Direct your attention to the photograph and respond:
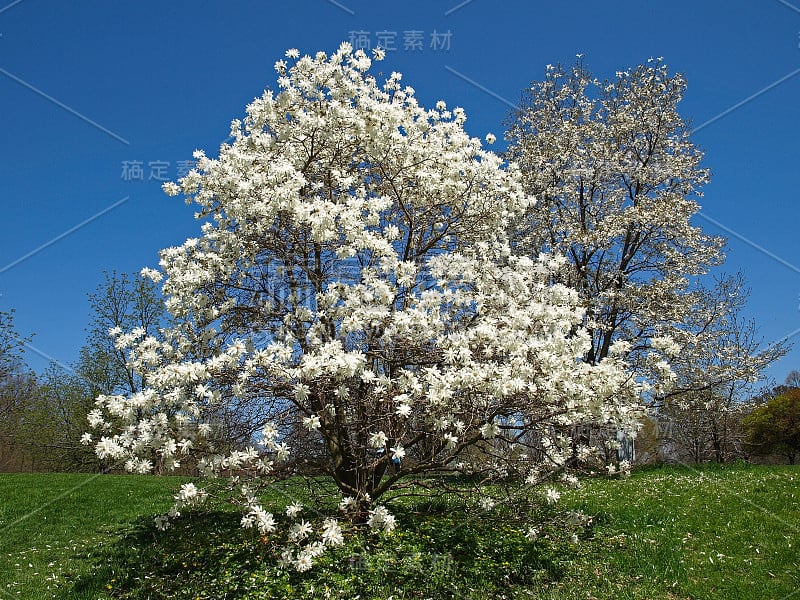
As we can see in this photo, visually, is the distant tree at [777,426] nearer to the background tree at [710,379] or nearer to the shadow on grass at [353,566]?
the background tree at [710,379]

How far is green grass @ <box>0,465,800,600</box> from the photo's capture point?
682cm

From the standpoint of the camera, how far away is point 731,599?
6.53 metres

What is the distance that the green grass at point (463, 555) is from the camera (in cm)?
682

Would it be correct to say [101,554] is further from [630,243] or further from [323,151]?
[630,243]

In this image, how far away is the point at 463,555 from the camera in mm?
7668

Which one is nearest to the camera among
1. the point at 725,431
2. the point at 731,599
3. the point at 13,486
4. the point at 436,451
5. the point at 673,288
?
the point at 731,599

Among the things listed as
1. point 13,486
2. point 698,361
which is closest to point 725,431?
point 698,361

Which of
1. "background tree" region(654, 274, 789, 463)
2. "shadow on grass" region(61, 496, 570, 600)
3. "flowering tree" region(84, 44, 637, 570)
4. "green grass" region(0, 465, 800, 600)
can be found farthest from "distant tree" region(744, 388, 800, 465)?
"shadow on grass" region(61, 496, 570, 600)

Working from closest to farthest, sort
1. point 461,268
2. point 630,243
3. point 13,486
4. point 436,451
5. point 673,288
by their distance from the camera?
point 436,451 → point 461,268 → point 13,486 → point 673,288 → point 630,243

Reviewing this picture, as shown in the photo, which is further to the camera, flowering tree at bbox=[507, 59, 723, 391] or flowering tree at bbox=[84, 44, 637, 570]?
flowering tree at bbox=[507, 59, 723, 391]

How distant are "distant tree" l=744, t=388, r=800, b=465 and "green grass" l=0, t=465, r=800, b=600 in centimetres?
1299

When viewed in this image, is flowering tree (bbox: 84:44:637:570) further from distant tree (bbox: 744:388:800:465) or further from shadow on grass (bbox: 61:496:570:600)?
distant tree (bbox: 744:388:800:465)

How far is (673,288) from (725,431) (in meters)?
6.93

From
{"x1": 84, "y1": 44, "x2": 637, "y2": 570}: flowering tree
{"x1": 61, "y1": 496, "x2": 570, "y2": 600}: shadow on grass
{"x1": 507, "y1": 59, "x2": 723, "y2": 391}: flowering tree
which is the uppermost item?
{"x1": 507, "y1": 59, "x2": 723, "y2": 391}: flowering tree
